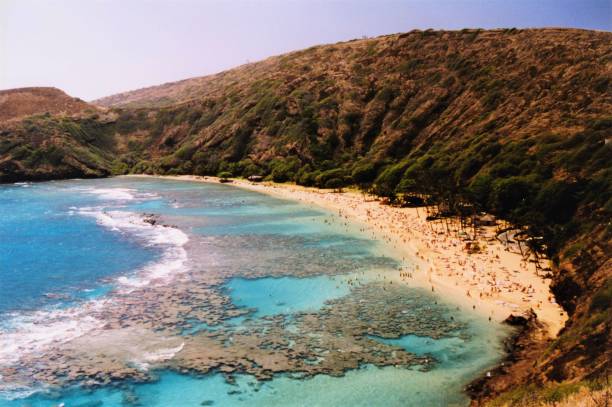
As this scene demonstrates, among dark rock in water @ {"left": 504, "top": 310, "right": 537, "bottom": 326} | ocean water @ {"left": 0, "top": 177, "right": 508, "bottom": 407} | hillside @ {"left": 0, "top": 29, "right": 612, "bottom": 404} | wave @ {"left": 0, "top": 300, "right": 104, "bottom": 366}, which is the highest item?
hillside @ {"left": 0, "top": 29, "right": 612, "bottom": 404}

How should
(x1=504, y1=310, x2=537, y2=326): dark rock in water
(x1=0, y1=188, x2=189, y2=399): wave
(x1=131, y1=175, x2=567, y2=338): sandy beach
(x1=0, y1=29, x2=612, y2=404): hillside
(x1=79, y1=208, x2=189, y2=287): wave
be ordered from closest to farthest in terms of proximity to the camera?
(x1=0, y1=188, x2=189, y2=399): wave → (x1=504, y1=310, x2=537, y2=326): dark rock in water → (x1=131, y1=175, x2=567, y2=338): sandy beach → (x1=0, y1=29, x2=612, y2=404): hillside → (x1=79, y1=208, x2=189, y2=287): wave

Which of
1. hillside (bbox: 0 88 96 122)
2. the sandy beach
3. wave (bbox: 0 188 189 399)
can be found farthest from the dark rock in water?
hillside (bbox: 0 88 96 122)

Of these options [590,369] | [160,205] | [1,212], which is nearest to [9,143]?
[1,212]

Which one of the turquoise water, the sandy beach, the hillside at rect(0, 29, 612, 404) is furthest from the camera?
the turquoise water

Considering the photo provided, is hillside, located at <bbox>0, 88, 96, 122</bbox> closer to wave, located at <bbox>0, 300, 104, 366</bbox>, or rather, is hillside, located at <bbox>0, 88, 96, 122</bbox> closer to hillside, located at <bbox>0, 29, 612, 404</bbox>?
hillside, located at <bbox>0, 29, 612, 404</bbox>

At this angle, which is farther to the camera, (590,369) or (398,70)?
(398,70)

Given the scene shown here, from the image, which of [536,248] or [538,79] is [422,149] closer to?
[538,79]
